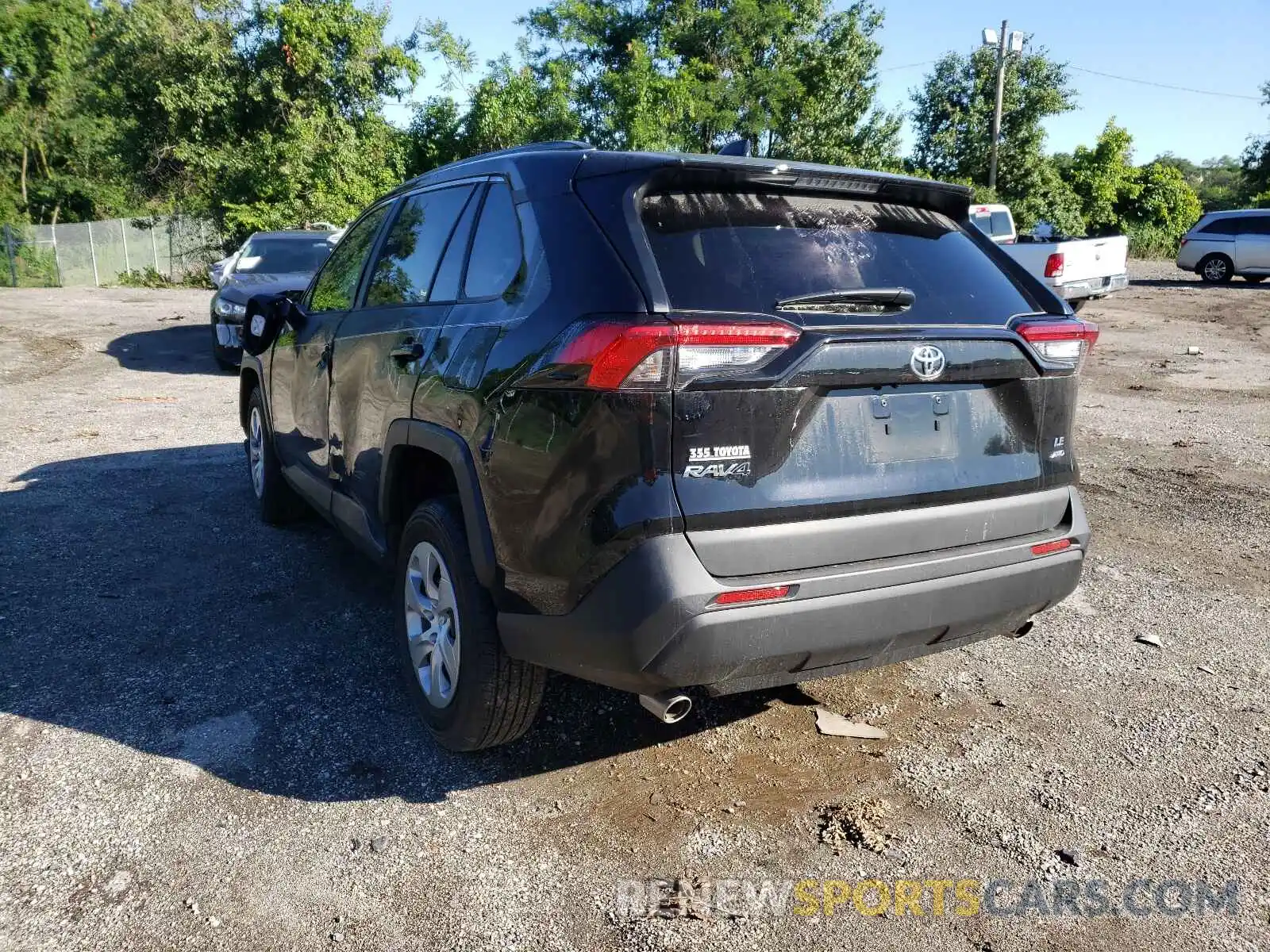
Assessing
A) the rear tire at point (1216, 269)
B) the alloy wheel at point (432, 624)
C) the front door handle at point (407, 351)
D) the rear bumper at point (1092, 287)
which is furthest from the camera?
the rear tire at point (1216, 269)

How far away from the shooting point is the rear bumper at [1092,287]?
16.5 meters

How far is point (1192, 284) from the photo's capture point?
26.0m

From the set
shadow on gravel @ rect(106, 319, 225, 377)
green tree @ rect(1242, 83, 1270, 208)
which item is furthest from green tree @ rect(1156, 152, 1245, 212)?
shadow on gravel @ rect(106, 319, 225, 377)

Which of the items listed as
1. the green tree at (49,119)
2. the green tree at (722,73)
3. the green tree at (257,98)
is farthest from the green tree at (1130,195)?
the green tree at (49,119)

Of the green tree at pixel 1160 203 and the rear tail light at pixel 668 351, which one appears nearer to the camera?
the rear tail light at pixel 668 351

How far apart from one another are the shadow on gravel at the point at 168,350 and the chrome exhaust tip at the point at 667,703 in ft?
36.4

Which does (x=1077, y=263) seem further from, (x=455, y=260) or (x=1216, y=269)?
(x=455, y=260)

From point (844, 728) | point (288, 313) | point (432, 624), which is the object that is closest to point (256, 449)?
point (288, 313)

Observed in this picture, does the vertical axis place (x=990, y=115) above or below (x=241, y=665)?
above

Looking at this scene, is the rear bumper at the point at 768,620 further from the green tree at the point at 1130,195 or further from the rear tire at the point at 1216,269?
the green tree at the point at 1130,195

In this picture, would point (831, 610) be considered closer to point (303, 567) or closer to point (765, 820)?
point (765, 820)

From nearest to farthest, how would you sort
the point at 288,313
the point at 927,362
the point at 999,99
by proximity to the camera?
the point at 927,362 → the point at 288,313 → the point at 999,99

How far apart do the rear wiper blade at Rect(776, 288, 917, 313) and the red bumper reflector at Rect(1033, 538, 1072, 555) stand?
0.84m

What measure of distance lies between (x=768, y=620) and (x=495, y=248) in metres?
1.51
